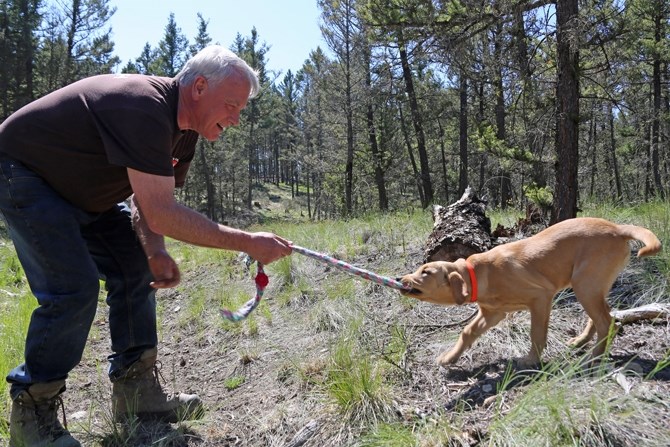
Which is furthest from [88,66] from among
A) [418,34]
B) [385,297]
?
[385,297]

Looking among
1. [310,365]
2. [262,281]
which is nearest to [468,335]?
[310,365]

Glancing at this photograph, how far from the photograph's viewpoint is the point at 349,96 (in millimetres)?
23094

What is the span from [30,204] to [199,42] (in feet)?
111

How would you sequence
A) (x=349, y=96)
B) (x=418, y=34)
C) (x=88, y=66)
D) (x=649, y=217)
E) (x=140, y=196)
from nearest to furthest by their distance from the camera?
(x=140, y=196)
(x=649, y=217)
(x=418, y=34)
(x=349, y=96)
(x=88, y=66)

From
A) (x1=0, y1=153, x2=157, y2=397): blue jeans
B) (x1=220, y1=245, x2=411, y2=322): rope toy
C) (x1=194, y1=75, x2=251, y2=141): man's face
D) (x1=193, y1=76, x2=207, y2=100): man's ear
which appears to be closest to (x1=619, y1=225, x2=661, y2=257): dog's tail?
(x1=220, y1=245, x2=411, y2=322): rope toy

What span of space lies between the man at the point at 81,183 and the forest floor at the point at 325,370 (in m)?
0.61

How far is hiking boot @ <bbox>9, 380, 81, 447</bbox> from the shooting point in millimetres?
2713

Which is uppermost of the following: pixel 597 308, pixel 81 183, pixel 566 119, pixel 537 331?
pixel 566 119

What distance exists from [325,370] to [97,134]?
211cm

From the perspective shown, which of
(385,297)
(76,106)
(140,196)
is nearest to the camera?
(140,196)

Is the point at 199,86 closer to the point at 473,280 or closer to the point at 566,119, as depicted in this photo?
the point at 473,280

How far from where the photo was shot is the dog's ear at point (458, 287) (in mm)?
3469

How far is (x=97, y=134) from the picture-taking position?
8.81 feet

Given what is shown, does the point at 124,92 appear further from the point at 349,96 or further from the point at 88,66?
the point at 88,66
